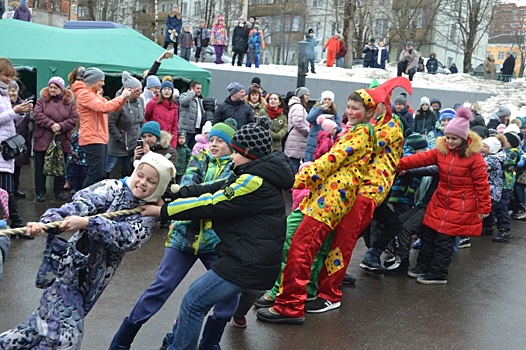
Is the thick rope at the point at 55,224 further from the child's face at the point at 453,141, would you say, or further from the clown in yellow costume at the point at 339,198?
the child's face at the point at 453,141

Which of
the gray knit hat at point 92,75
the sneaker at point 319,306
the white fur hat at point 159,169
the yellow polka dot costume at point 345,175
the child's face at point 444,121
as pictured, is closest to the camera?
the white fur hat at point 159,169

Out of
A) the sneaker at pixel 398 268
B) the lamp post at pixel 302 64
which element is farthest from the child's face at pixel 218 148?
the lamp post at pixel 302 64

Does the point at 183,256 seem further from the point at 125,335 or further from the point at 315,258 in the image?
the point at 315,258

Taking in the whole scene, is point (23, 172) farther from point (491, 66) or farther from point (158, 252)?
point (491, 66)

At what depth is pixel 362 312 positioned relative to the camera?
607cm

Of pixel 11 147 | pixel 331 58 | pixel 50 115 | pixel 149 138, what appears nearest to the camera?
pixel 11 147

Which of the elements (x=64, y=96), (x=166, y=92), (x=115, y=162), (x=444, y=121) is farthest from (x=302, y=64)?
(x=64, y=96)

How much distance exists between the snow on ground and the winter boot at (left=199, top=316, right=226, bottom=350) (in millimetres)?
19462

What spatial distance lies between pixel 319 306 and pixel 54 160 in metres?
5.10

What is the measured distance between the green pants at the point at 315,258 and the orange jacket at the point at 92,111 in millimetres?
3227

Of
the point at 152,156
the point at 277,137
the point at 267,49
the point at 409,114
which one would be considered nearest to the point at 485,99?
the point at 409,114

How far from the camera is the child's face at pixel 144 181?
3.90 m

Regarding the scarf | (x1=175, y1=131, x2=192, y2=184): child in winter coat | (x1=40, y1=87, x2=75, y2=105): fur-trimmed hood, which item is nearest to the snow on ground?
the scarf

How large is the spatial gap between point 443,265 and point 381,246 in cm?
72
